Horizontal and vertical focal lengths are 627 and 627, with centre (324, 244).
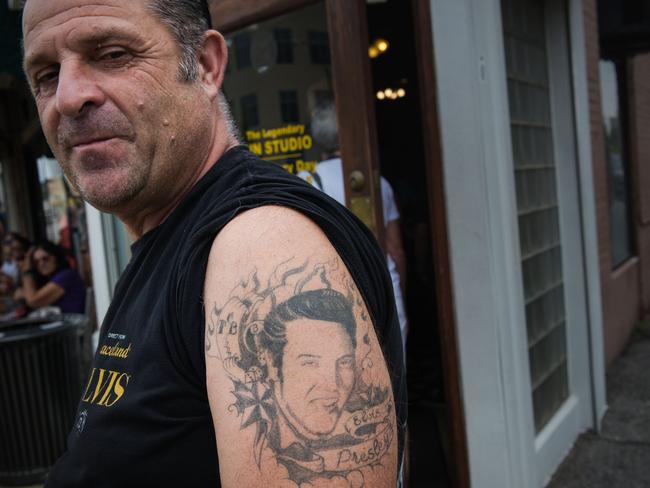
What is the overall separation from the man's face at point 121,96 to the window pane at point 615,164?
5265 mm

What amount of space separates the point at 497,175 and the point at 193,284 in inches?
86.2

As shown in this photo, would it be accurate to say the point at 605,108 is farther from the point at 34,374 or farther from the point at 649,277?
the point at 34,374

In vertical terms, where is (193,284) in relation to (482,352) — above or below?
above

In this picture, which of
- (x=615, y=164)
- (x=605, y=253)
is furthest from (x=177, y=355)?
(x=615, y=164)

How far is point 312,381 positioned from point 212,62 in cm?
74

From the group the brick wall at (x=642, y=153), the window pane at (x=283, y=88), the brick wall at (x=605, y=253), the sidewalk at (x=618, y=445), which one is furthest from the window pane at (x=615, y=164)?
the window pane at (x=283, y=88)

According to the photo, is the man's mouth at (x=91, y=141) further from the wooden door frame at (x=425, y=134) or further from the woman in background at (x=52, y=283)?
the woman in background at (x=52, y=283)

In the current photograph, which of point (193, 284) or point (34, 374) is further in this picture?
point (34, 374)

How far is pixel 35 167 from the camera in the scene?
10.6 metres

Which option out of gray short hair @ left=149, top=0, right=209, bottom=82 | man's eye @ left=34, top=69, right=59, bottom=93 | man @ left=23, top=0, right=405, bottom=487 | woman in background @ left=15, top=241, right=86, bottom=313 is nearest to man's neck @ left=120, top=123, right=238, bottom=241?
man @ left=23, top=0, right=405, bottom=487

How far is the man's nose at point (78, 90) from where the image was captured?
114 cm

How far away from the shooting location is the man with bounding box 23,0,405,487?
0.86m

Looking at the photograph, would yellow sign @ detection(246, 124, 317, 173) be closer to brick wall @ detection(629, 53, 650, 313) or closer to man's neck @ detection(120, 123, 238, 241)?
man's neck @ detection(120, 123, 238, 241)

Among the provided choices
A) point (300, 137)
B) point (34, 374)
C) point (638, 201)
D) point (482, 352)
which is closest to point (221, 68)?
point (482, 352)
